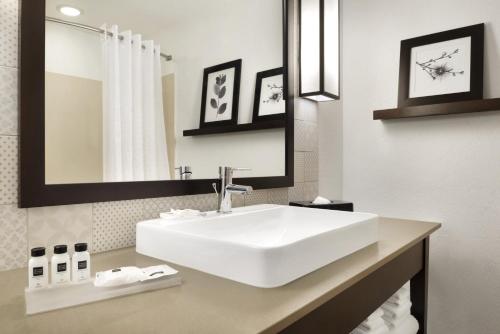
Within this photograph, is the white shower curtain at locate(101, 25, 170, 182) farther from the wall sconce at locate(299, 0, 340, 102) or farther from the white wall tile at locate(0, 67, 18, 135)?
the wall sconce at locate(299, 0, 340, 102)

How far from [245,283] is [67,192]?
52 cm

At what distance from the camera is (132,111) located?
100cm

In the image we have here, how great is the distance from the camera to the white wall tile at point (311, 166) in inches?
69.9

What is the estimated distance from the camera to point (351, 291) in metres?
0.82

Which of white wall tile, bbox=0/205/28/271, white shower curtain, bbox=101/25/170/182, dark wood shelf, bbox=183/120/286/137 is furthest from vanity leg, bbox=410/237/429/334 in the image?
white wall tile, bbox=0/205/28/271

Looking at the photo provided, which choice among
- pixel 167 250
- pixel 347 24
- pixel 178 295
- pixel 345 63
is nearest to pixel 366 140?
pixel 345 63

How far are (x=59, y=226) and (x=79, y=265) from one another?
0.23 meters

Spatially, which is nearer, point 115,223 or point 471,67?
point 115,223

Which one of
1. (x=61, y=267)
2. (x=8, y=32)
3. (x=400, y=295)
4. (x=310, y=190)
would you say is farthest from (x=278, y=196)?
(x=8, y=32)

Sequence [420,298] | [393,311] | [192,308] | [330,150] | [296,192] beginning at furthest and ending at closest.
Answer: [330,150] < [296,192] < [420,298] < [393,311] < [192,308]

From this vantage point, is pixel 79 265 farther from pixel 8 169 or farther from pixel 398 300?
pixel 398 300

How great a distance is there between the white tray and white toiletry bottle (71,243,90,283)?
0.07ft

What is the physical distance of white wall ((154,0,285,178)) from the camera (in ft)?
3.72

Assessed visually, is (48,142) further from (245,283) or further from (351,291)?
(351,291)
